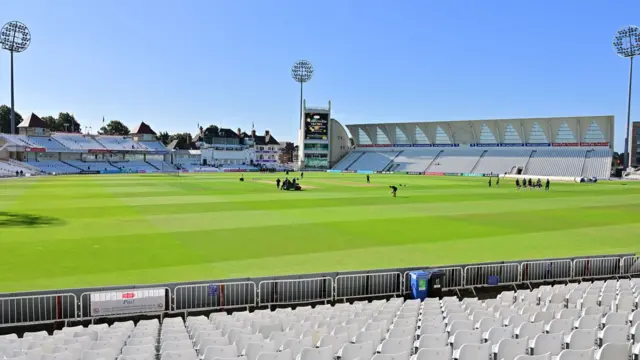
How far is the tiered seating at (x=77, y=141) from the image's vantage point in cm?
10186

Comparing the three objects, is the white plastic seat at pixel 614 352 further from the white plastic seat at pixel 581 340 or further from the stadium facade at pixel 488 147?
the stadium facade at pixel 488 147

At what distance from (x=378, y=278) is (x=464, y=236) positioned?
10.3 m

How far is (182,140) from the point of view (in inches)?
6230

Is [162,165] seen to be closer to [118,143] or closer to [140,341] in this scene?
[118,143]

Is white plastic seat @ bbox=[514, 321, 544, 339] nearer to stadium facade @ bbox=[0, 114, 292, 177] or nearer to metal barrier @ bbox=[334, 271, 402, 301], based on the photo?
metal barrier @ bbox=[334, 271, 402, 301]

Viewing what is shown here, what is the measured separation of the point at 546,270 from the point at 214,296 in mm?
9351

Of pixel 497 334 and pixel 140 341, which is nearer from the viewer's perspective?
pixel 497 334

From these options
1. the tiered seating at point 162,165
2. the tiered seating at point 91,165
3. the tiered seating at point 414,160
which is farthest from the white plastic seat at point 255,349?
the tiered seating at point 162,165

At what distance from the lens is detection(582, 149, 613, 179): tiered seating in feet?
268

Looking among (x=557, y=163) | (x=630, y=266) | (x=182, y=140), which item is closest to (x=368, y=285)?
(x=630, y=266)

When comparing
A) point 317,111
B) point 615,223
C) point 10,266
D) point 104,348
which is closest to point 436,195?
point 615,223

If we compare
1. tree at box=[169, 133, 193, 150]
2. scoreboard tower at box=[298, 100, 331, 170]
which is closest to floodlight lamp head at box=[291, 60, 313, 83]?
scoreboard tower at box=[298, 100, 331, 170]

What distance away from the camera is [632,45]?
252 ft

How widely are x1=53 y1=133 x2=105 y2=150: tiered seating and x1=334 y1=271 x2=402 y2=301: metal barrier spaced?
102 m
